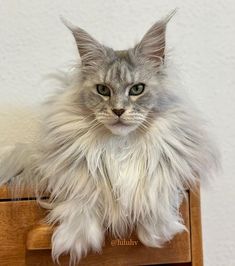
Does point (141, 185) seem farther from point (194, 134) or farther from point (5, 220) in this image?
point (5, 220)

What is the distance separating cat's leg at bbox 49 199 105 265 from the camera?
689 mm

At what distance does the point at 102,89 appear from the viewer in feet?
2.42

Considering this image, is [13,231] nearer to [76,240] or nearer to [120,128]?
[76,240]

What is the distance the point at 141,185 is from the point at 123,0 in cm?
58

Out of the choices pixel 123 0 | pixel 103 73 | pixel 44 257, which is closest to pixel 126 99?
pixel 103 73

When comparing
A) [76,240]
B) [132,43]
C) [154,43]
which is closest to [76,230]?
[76,240]

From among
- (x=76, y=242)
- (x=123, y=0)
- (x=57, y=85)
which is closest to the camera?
(x=76, y=242)

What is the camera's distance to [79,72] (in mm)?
791

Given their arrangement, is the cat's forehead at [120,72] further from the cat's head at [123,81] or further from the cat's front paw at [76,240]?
the cat's front paw at [76,240]

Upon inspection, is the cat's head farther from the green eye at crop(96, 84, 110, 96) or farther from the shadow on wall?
the shadow on wall

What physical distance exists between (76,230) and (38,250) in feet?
0.27

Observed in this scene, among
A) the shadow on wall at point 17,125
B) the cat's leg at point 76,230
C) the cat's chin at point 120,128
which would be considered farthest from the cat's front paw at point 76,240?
the shadow on wall at point 17,125

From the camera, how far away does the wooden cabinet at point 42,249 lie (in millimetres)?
718

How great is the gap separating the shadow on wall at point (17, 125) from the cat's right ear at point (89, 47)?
33 centimetres
